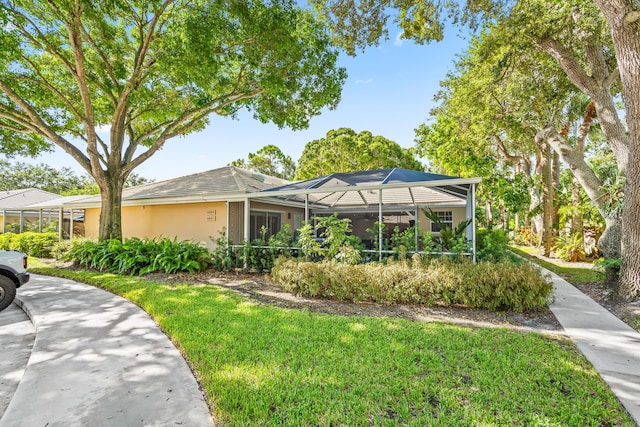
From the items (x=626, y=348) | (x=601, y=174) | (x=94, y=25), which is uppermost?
(x=94, y=25)

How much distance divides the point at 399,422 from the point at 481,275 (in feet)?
13.5

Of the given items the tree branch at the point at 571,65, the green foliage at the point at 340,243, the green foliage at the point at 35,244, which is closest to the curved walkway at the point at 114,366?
the green foliage at the point at 340,243

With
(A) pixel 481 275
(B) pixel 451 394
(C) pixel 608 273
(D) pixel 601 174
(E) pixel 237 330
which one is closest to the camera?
(B) pixel 451 394

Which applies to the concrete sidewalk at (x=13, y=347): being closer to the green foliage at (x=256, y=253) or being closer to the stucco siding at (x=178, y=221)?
the green foliage at (x=256, y=253)

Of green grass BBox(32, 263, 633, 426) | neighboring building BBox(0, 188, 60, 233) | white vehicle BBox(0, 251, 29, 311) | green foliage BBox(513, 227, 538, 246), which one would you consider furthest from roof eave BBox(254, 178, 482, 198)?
neighboring building BBox(0, 188, 60, 233)

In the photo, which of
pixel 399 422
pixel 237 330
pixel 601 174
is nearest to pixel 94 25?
pixel 237 330

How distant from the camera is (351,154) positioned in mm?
28484

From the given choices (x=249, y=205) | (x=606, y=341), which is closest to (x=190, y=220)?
(x=249, y=205)

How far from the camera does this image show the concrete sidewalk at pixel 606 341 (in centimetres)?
312

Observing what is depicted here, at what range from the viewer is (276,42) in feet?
30.6

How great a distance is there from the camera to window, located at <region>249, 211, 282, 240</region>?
41.4 feet

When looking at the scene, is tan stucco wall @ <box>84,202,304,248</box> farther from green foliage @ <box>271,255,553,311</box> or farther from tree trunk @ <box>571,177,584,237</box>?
tree trunk @ <box>571,177,584,237</box>

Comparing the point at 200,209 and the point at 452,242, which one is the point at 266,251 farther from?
the point at 452,242

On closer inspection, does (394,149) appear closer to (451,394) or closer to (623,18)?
(623,18)
